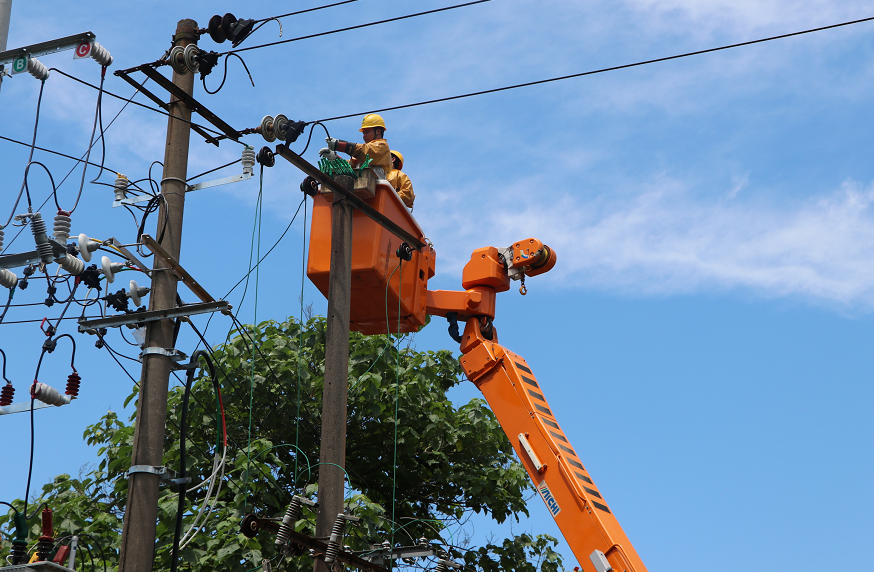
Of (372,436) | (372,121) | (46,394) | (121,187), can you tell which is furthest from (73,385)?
(372,436)

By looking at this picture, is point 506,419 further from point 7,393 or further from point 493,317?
point 7,393

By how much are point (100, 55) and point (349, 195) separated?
3.14 m

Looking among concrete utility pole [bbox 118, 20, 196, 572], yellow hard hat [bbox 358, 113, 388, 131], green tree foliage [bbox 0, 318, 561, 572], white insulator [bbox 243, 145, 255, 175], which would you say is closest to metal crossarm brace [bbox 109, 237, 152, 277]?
concrete utility pole [bbox 118, 20, 196, 572]

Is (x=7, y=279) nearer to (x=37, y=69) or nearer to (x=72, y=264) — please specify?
(x=72, y=264)

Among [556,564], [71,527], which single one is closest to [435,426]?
[556,564]

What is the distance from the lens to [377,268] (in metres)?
10.5

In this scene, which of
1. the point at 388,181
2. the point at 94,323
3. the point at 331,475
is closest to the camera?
the point at 94,323

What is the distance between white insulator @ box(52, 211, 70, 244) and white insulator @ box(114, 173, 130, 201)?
1.10 m

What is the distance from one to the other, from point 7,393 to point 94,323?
0.94 m

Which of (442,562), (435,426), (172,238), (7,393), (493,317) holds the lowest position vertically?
(442,562)

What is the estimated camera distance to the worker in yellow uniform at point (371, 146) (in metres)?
10.3

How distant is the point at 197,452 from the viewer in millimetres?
14898

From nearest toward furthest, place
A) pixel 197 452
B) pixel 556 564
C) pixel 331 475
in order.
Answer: pixel 331 475
pixel 197 452
pixel 556 564

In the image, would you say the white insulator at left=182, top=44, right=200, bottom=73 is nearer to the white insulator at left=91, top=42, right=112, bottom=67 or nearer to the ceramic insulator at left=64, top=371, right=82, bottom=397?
the white insulator at left=91, top=42, right=112, bottom=67
